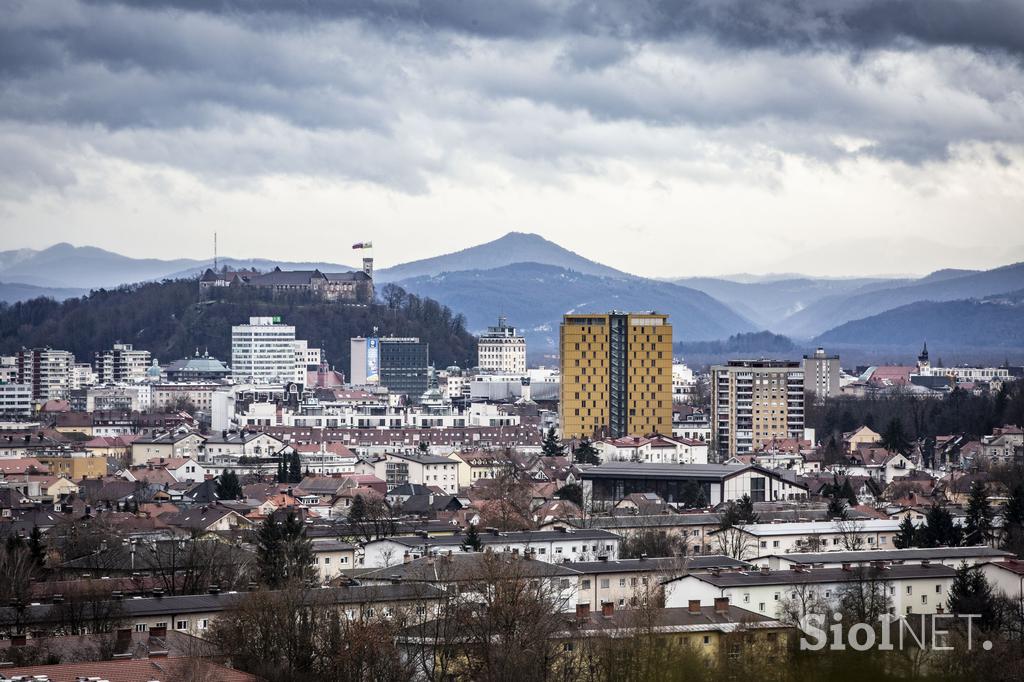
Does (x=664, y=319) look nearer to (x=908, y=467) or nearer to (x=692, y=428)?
(x=692, y=428)

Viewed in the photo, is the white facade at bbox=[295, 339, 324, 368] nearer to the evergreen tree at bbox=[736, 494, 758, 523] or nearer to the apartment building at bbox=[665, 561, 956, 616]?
the evergreen tree at bbox=[736, 494, 758, 523]

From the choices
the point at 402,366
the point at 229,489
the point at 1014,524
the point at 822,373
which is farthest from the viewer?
the point at 402,366

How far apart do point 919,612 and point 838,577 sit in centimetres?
143

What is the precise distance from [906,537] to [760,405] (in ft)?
149

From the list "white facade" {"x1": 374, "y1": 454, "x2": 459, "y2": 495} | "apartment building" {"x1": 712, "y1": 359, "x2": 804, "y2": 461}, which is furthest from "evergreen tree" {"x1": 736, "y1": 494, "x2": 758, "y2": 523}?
"apartment building" {"x1": 712, "y1": 359, "x2": 804, "y2": 461}

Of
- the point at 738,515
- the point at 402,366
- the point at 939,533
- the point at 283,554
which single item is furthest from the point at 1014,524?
the point at 402,366

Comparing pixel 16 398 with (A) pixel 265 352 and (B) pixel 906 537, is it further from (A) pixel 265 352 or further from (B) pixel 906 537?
(B) pixel 906 537

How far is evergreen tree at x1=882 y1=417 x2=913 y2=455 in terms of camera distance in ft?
261

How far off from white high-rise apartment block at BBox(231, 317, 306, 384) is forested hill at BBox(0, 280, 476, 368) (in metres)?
6.10

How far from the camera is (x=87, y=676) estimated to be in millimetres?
21453

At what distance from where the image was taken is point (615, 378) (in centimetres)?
9000

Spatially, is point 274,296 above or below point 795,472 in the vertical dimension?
above

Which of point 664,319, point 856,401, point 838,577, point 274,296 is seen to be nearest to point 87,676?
point 838,577

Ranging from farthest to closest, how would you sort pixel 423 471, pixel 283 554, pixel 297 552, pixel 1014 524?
pixel 423 471 < pixel 1014 524 < pixel 297 552 < pixel 283 554
